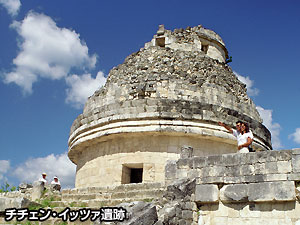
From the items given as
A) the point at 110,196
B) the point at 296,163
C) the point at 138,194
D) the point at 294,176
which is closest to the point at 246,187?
the point at 294,176

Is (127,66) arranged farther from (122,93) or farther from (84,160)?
(84,160)

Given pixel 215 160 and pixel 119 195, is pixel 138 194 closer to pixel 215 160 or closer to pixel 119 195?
pixel 119 195

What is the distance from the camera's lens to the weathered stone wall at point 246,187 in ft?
22.1

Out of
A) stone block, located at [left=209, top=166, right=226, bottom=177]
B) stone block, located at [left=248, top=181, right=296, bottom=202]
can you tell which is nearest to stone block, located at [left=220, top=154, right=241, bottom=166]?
stone block, located at [left=209, top=166, right=226, bottom=177]

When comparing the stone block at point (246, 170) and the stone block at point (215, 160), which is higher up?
the stone block at point (215, 160)

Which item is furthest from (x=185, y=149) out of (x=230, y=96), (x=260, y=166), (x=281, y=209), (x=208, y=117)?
(x=230, y=96)

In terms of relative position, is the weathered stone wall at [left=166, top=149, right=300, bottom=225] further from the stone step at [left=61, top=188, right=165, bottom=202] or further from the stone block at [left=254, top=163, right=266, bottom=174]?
the stone step at [left=61, top=188, right=165, bottom=202]

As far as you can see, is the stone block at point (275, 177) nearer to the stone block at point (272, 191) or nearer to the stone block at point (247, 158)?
the stone block at point (272, 191)

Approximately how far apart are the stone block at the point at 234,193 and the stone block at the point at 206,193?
5.3 inches

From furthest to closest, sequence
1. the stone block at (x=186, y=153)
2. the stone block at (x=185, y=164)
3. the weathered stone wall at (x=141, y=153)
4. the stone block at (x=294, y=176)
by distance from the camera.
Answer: the weathered stone wall at (x=141, y=153) < the stone block at (x=186, y=153) < the stone block at (x=185, y=164) < the stone block at (x=294, y=176)

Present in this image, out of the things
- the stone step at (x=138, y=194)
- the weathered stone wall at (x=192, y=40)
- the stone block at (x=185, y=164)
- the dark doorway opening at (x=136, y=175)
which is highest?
the weathered stone wall at (x=192, y=40)

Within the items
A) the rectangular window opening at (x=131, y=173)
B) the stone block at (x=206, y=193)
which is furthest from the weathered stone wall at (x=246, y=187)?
the rectangular window opening at (x=131, y=173)

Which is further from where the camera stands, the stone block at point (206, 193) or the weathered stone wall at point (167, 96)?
the weathered stone wall at point (167, 96)

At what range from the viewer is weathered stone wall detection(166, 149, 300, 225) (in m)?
6.72
